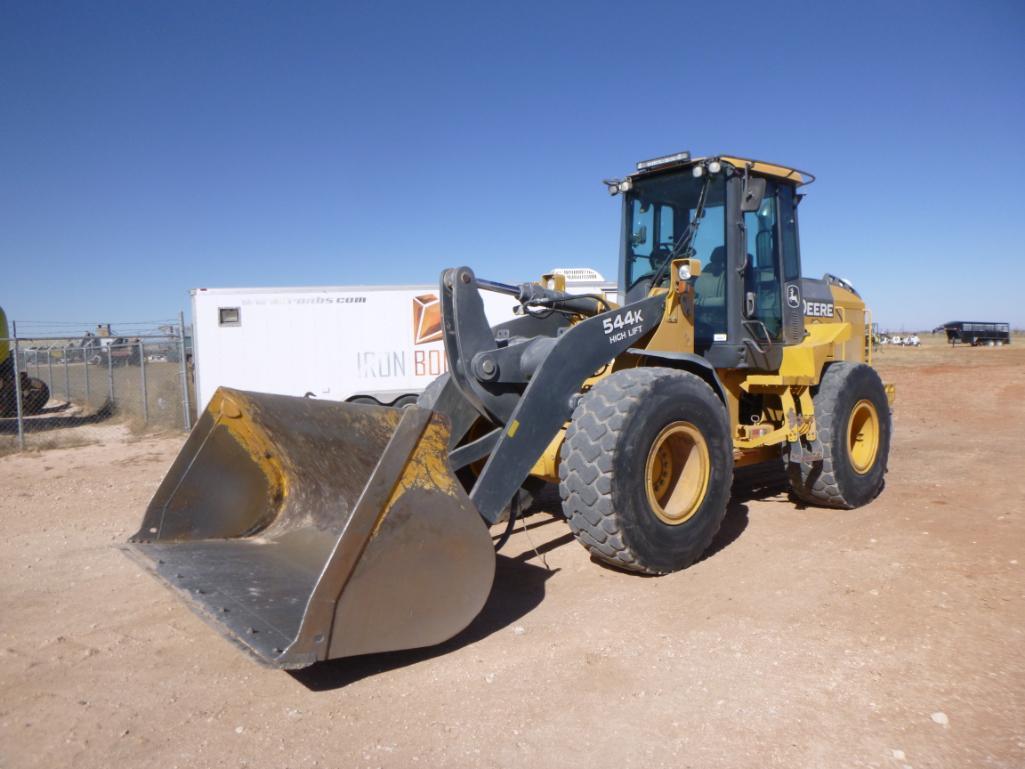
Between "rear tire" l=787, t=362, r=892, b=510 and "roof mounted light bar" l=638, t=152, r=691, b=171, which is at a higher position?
"roof mounted light bar" l=638, t=152, r=691, b=171

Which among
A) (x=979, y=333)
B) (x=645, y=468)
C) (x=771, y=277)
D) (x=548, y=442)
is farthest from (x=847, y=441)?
(x=979, y=333)

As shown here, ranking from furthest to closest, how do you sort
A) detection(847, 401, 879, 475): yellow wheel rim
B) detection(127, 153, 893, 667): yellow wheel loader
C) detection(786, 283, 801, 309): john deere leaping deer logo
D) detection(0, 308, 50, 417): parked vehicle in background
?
detection(0, 308, 50, 417): parked vehicle in background < detection(847, 401, 879, 475): yellow wheel rim < detection(786, 283, 801, 309): john deere leaping deer logo < detection(127, 153, 893, 667): yellow wheel loader

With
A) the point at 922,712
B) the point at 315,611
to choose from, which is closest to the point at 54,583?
the point at 315,611

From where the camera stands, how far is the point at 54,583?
5.14 metres

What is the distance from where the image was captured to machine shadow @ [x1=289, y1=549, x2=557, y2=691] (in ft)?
11.8

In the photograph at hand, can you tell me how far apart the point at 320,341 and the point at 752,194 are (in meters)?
8.53

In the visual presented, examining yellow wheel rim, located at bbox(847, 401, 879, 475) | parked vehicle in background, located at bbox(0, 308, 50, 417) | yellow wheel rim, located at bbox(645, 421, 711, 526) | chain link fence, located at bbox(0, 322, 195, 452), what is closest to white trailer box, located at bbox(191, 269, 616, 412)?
chain link fence, located at bbox(0, 322, 195, 452)

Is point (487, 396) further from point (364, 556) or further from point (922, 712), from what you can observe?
point (922, 712)

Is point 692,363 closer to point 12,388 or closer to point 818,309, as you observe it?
point 818,309

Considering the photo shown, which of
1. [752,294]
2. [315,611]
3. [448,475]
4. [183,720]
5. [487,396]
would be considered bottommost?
[183,720]

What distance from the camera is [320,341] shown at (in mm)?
12531

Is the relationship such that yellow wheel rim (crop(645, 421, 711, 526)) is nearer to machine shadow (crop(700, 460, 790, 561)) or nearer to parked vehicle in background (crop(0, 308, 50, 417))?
machine shadow (crop(700, 460, 790, 561))

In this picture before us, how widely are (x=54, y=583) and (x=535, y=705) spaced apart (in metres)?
3.73

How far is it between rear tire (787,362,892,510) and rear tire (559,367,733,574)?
1.58 meters
